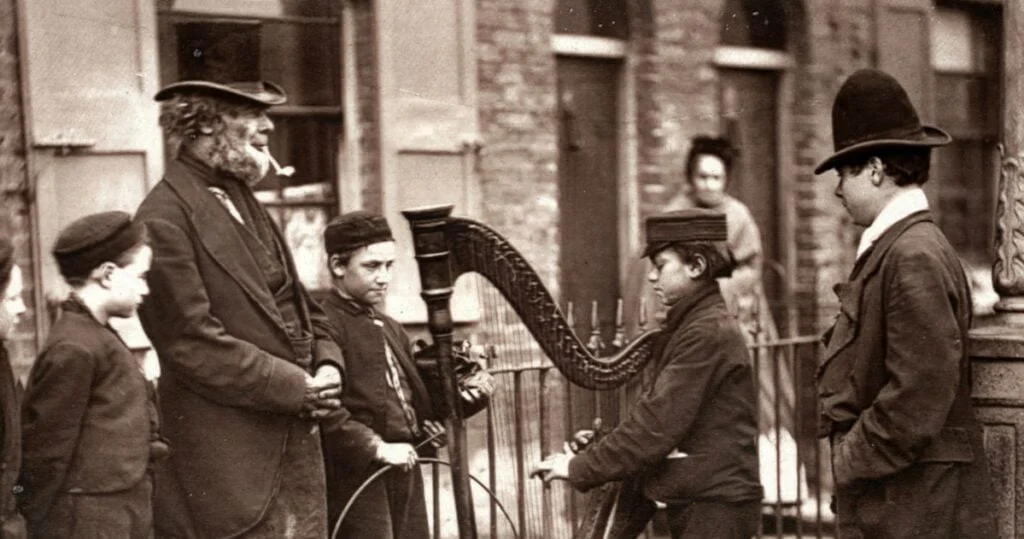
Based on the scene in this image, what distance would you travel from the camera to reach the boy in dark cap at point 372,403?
4.54 m

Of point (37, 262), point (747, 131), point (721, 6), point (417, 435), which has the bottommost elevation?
point (417, 435)

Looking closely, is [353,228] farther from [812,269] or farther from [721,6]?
[812,269]

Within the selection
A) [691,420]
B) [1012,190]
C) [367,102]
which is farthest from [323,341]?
[367,102]

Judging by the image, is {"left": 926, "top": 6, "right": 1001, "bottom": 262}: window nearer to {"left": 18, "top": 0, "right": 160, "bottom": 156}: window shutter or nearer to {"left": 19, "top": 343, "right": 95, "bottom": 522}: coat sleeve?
{"left": 18, "top": 0, "right": 160, "bottom": 156}: window shutter

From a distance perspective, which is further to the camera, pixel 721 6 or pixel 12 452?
pixel 721 6

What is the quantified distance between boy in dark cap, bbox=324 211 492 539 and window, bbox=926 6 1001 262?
748cm

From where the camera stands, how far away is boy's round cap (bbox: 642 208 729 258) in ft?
15.3

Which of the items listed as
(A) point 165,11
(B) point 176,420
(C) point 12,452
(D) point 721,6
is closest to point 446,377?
(B) point 176,420

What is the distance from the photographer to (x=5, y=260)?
374 cm

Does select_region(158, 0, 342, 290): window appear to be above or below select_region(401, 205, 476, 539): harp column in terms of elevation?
above

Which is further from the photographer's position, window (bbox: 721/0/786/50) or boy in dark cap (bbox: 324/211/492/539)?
window (bbox: 721/0/786/50)

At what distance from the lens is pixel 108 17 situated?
20.7ft

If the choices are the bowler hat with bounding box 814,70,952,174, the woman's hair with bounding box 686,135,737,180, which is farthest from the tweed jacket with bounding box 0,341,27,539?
the woman's hair with bounding box 686,135,737,180

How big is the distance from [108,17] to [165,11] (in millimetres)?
467
